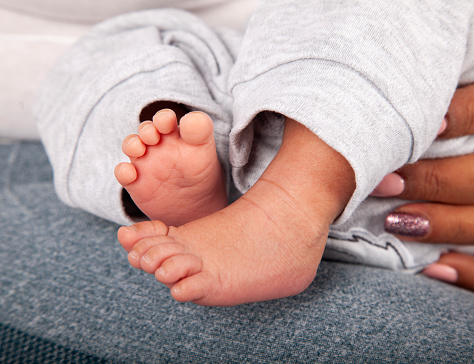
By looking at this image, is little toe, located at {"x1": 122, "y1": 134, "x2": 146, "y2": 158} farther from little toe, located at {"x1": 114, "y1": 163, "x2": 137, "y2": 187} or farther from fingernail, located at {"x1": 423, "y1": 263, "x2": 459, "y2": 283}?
fingernail, located at {"x1": 423, "y1": 263, "x2": 459, "y2": 283}

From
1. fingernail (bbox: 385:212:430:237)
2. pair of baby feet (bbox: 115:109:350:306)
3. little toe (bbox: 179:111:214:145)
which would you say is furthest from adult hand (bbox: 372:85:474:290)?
little toe (bbox: 179:111:214:145)

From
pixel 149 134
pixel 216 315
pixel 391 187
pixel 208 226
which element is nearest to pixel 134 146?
pixel 149 134

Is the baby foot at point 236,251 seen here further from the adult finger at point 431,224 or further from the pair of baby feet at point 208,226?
the adult finger at point 431,224

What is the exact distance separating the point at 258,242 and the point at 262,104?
0.16m

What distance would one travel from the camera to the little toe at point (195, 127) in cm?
40

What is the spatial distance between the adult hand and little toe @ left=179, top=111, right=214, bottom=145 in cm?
31

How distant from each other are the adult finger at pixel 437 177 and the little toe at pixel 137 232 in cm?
39

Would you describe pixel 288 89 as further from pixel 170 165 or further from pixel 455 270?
pixel 455 270

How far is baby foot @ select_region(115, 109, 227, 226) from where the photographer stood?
0.41 meters

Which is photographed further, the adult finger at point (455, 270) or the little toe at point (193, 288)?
the adult finger at point (455, 270)

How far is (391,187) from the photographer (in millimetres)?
578

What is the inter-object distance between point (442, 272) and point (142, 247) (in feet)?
1.68

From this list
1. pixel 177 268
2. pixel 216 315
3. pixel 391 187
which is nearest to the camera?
pixel 177 268

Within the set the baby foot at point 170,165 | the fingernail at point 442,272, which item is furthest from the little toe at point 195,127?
the fingernail at point 442,272
